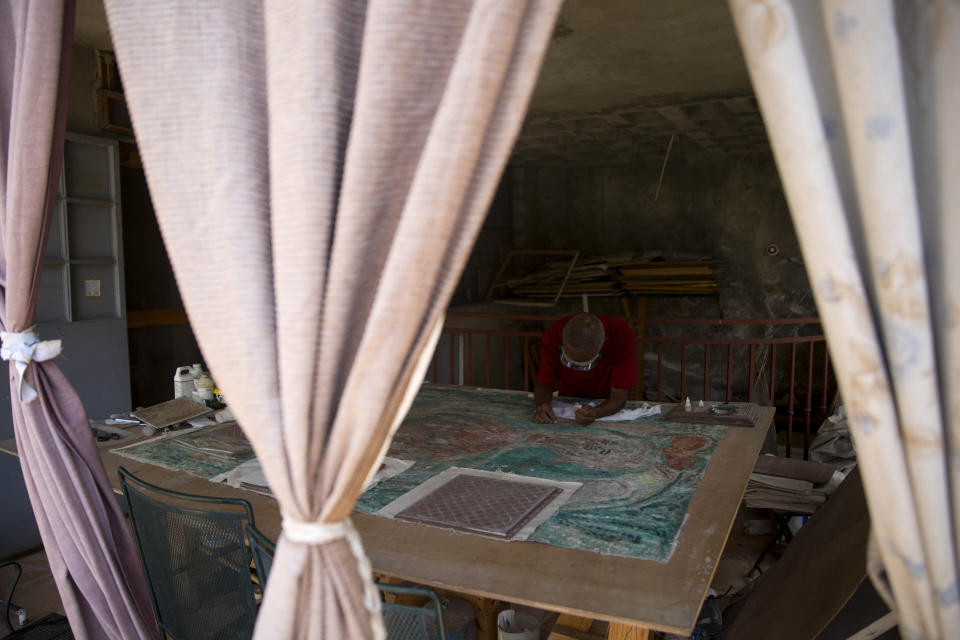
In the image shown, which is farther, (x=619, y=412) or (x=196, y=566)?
(x=619, y=412)

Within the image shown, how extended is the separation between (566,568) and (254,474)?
4.16 feet

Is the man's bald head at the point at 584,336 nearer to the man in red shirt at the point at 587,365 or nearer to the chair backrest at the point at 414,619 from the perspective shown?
the man in red shirt at the point at 587,365

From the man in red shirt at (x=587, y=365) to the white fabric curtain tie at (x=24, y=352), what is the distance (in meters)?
2.03

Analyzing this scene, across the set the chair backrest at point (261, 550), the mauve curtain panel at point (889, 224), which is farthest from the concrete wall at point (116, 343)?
the mauve curtain panel at point (889, 224)

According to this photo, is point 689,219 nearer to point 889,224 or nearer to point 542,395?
point 542,395

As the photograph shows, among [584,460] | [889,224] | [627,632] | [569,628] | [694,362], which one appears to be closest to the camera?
[889,224]

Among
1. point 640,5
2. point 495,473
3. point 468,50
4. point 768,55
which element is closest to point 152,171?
point 468,50

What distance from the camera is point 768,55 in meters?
0.88

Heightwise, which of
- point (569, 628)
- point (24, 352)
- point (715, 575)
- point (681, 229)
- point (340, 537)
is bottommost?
point (715, 575)

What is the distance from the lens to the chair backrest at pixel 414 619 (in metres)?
1.35

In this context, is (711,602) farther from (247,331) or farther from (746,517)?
(247,331)

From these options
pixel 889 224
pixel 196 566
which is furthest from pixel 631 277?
pixel 889 224

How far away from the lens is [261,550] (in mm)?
1600

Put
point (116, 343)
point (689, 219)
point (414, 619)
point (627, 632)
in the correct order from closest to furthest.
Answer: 1. point (414, 619)
2. point (627, 632)
3. point (116, 343)
4. point (689, 219)
